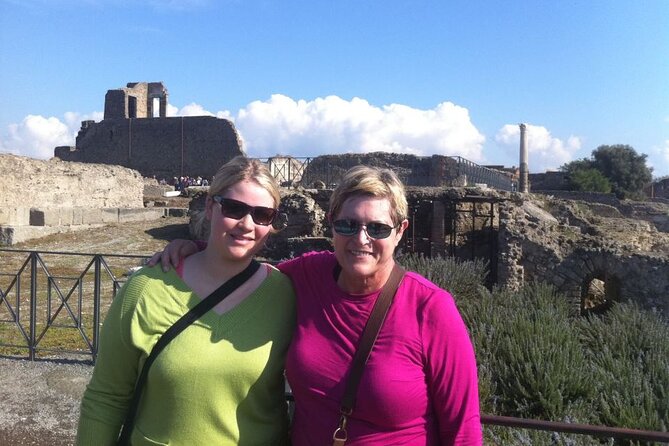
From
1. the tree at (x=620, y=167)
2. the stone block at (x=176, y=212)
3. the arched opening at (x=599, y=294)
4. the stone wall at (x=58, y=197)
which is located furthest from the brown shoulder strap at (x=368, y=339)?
the tree at (x=620, y=167)

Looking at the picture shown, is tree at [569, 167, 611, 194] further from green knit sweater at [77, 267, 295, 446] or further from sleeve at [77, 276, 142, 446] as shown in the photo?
sleeve at [77, 276, 142, 446]

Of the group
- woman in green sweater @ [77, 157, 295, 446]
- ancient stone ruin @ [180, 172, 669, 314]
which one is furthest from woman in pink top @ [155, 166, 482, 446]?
ancient stone ruin @ [180, 172, 669, 314]

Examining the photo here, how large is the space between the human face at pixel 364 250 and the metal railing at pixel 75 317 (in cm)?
56

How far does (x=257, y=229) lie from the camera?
2133 mm

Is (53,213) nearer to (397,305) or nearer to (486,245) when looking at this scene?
(486,245)

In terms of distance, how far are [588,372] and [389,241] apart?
2.73 metres

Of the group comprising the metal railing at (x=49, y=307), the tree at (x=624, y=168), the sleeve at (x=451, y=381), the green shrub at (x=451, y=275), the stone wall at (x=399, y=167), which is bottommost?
the metal railing at (x=49, y=307)

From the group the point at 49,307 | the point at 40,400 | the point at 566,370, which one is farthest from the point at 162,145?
the point at 566,370

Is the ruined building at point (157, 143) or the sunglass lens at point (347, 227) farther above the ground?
the ruined building at point (157, 143)

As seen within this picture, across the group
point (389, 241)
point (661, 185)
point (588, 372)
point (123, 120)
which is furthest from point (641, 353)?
point (661, 185)

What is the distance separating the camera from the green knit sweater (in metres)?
1.90

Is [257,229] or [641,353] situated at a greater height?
[257,229]

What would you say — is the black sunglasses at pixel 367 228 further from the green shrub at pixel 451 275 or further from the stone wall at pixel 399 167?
the stone wall at pixel 399 167

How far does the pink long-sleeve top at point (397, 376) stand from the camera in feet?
5.91
